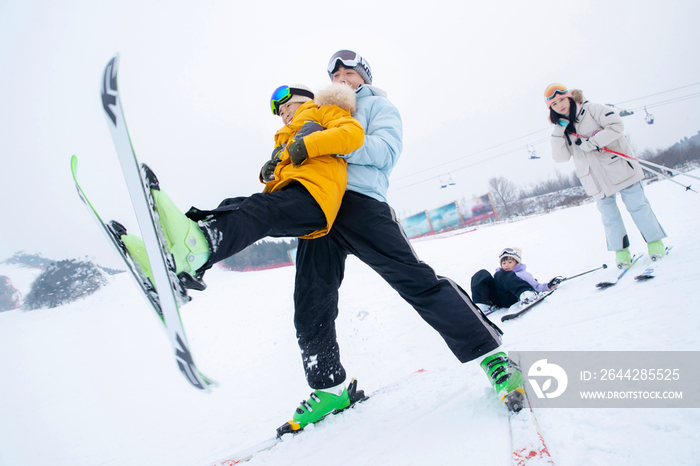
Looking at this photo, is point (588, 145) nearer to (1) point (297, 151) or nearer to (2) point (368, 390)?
(2) point (368, 390)

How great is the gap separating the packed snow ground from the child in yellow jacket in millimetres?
909

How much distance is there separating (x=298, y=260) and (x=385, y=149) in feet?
2.65

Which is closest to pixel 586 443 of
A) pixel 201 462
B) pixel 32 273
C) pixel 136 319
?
pixel 201 462

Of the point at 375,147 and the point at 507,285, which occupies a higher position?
the point at 375,147

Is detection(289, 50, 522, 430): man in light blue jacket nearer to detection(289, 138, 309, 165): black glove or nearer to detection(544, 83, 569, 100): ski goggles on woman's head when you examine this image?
detection(289, 138, 309, 165): black glove

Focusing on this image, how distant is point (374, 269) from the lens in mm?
1627

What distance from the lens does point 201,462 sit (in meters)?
1.57

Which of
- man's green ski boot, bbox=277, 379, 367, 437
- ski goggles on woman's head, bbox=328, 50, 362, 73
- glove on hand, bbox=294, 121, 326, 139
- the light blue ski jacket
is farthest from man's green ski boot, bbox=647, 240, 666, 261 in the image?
glove on hand, bbox=294, 121, 326, 139

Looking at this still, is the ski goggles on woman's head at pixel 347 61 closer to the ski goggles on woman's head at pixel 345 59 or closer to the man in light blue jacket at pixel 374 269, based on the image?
the ski goggles on woman's head at pixel 345 59

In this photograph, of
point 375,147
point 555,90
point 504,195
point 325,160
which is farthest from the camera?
point 504,195

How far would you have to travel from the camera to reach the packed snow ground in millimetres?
944

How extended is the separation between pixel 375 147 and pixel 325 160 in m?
0.32

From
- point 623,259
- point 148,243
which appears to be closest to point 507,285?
point 623,259

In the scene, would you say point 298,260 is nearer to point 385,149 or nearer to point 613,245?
point 385,149
